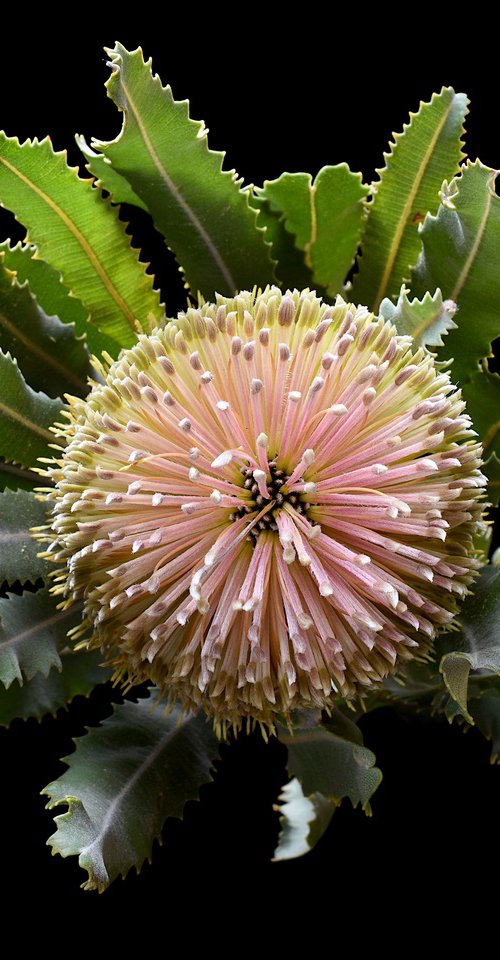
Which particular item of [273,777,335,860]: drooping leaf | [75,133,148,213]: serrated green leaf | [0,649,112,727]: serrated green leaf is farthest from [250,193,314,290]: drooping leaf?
[273,777,335,860]: drooping leaf

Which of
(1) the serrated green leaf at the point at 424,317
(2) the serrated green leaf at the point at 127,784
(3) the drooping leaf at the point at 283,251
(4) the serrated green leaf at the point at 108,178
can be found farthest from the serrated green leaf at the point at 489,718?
(4) the serrated green leaf at the point at 108,178

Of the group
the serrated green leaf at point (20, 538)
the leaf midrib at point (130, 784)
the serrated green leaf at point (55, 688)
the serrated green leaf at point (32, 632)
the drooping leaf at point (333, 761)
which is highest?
the serrated green leaf at point (20, 538)

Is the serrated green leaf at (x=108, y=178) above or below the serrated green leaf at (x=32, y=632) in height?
above

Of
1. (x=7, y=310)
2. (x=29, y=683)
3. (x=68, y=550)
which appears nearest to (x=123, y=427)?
(x=68, y=550)

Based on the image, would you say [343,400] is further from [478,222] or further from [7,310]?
[7,310]

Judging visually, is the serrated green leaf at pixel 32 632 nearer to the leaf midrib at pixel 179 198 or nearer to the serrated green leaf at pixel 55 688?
the serrated green leaf at pixel 55 688

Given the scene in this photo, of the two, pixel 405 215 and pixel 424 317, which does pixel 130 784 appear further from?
pixel 405 215

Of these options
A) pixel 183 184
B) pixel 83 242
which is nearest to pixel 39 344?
pixel 83 242
